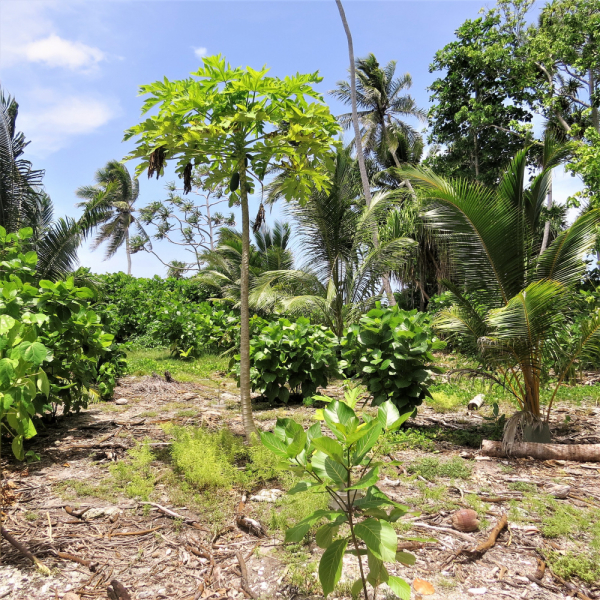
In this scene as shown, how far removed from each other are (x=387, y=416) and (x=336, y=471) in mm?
312

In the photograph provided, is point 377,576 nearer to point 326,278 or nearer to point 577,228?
point 577,228

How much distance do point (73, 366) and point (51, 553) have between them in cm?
204

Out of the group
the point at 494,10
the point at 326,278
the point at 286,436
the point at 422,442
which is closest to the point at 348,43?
the point at 494,10

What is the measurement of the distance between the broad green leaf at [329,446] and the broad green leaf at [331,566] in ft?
1.13

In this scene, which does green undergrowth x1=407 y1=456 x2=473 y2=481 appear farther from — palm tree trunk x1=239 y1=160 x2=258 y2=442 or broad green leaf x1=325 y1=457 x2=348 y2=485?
broad green leaf x1=325 y1=457 x2=348 y2=485

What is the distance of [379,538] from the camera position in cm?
155

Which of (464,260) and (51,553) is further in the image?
(464,260)

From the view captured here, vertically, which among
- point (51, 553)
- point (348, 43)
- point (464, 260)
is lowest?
point (51, 553)

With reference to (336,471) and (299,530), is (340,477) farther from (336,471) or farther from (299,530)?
(299,530)

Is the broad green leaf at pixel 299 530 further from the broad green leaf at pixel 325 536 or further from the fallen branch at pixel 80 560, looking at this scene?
the fallen branch at pixel 80 560

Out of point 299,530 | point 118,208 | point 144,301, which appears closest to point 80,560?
point 299,530

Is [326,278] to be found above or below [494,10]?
below

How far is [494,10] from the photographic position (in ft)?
51.8

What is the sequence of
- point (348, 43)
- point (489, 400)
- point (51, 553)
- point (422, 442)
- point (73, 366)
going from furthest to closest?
point (348, 43) < point (489, 400) < point (422, 442) < point (73, 366) < point (51, 553)
